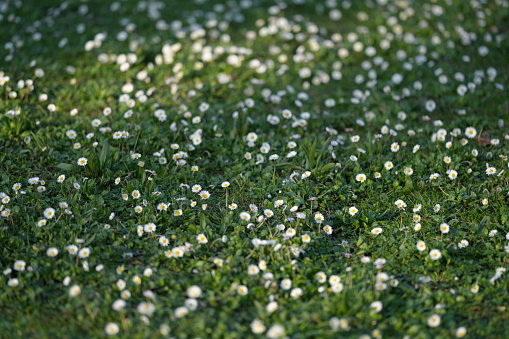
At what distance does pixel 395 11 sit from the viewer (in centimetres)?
725

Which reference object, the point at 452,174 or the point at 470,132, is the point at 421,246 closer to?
the point at 452,174

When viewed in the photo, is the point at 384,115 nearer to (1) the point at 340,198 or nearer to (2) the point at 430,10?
(1) the point at 340,198

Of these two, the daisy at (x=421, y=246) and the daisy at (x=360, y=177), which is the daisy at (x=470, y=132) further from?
the daisy at (x=421, y=246)

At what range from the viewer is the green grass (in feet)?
10.3

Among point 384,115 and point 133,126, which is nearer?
point 133,126

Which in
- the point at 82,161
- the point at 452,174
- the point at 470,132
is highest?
the point at 82,161

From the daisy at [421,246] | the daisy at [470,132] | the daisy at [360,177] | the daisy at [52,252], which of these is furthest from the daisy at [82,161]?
the daisy at [470,132]

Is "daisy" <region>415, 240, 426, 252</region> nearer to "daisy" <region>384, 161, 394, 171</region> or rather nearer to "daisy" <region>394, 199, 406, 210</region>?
"daisy" <region>394, 199, 406, 210</region>

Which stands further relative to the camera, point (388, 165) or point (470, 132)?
point (470, 132)

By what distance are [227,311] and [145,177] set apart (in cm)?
149

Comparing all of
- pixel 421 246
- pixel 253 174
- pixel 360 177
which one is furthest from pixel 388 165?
pixel 253 174

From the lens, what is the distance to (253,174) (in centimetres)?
442

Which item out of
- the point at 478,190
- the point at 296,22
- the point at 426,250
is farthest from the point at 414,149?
the point at 296,22

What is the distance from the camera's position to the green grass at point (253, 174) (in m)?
3.15
